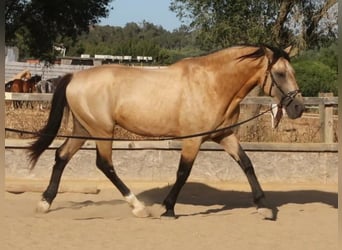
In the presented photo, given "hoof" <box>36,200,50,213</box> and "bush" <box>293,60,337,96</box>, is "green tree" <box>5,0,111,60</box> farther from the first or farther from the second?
"hoof" <box>36,200,50,213</box>

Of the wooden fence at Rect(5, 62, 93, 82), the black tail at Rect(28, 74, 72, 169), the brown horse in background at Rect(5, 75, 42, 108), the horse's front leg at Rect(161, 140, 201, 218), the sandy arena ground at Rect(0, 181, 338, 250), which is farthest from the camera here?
the wooden fence at Rect(5, 62, 93, 82)

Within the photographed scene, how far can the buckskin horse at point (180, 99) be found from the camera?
7.11 meters

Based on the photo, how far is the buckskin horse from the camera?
711 centimetres

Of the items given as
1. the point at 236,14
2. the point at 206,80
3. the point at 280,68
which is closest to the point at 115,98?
the point at 206,80

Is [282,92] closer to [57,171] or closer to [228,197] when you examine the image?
[228,197]

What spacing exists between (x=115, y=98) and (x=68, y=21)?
17.0 m

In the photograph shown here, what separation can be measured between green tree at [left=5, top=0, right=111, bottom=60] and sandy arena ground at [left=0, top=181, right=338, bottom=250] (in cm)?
1306

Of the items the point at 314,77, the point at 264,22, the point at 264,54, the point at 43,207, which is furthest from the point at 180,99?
the point at 314,77

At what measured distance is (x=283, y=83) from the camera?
7156 millimetres

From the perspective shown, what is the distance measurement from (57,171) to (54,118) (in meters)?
0.63

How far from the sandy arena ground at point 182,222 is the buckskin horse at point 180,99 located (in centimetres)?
35

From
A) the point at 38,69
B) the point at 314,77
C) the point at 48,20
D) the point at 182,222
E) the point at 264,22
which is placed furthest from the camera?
the point at 314,77

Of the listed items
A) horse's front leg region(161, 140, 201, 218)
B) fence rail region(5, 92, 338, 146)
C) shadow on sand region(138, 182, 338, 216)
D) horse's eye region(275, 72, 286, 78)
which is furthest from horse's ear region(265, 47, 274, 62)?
fence rail region(5, 92, 338, 146)

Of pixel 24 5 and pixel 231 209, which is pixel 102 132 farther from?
pixel 24 5
